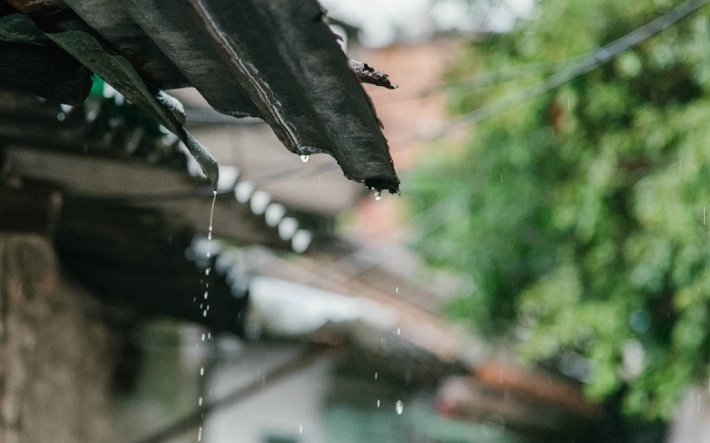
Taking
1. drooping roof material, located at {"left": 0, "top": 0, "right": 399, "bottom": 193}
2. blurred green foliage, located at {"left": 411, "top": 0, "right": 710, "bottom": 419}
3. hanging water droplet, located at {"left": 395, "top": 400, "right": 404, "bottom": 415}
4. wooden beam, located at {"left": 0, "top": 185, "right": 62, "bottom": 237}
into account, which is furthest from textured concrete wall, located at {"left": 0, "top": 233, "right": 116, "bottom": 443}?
hanging water droplet, located at {"left": 395, "top": 400, "right": 404, "bottom": 415}

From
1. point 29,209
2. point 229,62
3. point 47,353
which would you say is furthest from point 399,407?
point 229,62

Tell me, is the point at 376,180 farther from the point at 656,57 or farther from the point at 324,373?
the point at 324,373

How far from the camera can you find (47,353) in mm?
5234

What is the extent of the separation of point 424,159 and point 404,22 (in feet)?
25.0

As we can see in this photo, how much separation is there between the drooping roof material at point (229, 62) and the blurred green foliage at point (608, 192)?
11.9 feet

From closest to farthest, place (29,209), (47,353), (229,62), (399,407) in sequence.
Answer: (229,62) < (29,209) < (47,353) < (399,407)

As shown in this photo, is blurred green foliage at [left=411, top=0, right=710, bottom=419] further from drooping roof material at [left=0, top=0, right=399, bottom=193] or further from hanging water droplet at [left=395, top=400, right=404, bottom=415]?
drooping roof material at [left=0, top=0, right=399, bottom=193]

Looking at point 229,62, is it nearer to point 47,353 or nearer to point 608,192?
point 47,353

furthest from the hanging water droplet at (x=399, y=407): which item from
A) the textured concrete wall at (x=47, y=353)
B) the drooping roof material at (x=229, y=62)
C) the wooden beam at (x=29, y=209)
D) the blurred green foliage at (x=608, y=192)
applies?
the drooping roof material at (x=229, y=62)

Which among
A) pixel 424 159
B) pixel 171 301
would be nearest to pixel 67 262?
pixel 171 301

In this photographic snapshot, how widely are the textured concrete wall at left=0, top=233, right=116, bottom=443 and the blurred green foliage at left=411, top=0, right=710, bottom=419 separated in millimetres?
3328

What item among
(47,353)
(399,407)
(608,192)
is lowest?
(47,353)

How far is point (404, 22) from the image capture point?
717 inches

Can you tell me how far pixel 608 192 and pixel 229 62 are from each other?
5475 mm
